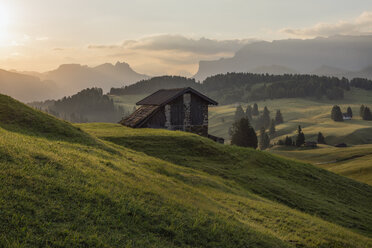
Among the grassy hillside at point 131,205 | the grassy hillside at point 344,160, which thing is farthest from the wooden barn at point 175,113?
the grassy hillside at point 344,160

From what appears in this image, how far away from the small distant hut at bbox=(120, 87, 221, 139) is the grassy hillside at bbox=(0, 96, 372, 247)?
1945 cm

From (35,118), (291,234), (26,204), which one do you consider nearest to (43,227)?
(26,204)

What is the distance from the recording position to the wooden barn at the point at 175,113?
44275 millimetres

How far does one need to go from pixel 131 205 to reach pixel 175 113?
113 feet

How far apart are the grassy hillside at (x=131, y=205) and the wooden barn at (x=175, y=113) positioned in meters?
19.4

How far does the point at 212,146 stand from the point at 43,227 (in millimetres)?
24583

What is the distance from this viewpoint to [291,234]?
1452 centimetres

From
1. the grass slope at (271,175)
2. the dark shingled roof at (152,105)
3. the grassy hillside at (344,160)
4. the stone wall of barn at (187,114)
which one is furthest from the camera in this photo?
the grassy hillside at (344,160)

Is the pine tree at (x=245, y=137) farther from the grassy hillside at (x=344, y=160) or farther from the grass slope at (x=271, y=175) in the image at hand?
the grass slope at (x=271, y=175)

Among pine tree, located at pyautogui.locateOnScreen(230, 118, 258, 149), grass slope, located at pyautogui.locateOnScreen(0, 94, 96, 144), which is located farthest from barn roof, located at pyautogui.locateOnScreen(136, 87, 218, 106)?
pine tree, located at pyautogui.locateOnScreen(230, 118, 258, 149)

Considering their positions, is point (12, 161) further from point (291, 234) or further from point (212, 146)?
point (212, 146)

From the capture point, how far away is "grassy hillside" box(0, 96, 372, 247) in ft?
30.9

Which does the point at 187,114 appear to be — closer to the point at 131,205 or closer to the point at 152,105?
the point at 152,105

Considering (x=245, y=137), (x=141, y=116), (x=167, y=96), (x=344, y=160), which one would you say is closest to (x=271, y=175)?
(x=141, y=116)
